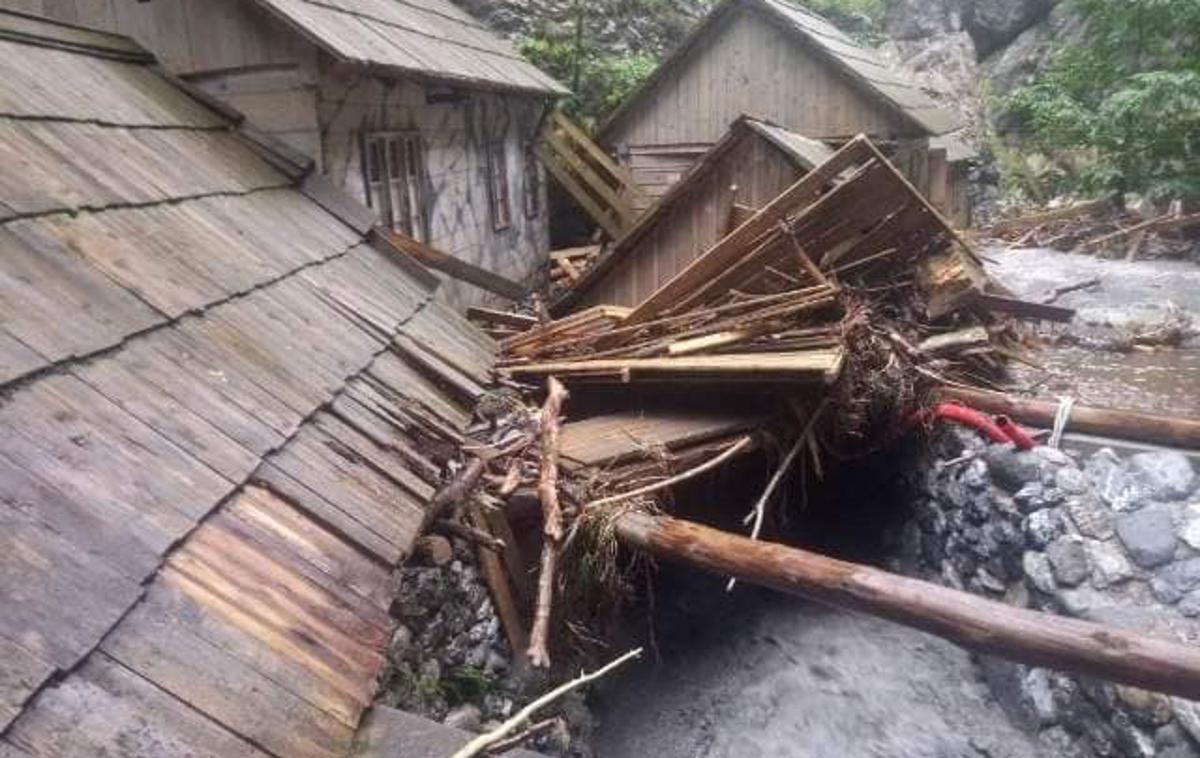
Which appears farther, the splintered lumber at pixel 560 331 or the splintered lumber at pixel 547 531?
the splintered lumber at pixel 560 331

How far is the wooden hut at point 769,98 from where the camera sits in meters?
13.6

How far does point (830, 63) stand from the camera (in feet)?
45.0

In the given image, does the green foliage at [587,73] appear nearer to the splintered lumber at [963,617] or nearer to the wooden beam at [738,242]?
the wooden beam at [738,242]

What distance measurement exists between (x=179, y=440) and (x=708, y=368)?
4197 millimetres

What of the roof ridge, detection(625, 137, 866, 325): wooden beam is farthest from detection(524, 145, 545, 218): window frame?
the roof ridge

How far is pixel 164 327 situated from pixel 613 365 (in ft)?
13.0

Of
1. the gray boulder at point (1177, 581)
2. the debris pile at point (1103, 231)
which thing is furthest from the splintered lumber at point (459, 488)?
the debris pile at point (1103, 231)

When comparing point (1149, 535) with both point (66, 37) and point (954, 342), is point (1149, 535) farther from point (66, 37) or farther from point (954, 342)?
point (66, 37)

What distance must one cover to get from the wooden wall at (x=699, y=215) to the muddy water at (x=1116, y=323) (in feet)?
10.0

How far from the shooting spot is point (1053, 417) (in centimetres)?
650

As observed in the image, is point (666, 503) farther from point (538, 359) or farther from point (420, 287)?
point (420, 287)

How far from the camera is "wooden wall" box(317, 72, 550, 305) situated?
8.01m

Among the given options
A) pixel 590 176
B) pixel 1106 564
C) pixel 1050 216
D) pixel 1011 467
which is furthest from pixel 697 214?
pixel 1050 216

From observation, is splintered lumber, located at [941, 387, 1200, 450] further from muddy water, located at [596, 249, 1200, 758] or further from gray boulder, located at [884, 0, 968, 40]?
gray boulder, located at [884, 0, 968, 40]
